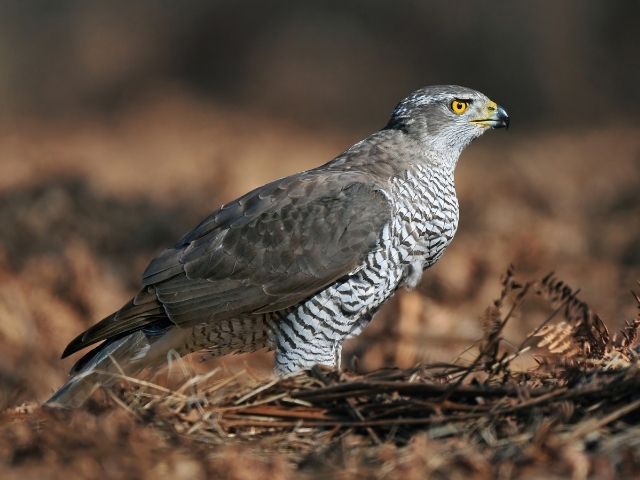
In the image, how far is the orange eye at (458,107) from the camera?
18.4ft

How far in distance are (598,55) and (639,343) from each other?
1180 centimetres

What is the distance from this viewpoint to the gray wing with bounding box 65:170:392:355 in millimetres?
4996

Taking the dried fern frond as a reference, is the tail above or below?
above

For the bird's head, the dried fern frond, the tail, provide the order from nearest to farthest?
the dried fern frond
the tail
the bird's head

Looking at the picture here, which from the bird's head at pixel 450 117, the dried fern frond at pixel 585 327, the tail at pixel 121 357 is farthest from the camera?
the bird's head at pixel 450 117

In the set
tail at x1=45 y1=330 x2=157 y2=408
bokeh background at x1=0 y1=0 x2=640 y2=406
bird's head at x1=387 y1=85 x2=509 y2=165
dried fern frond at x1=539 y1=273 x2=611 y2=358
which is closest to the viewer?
dried fern frond at x1=539 y1=273 x2=611 y2=358

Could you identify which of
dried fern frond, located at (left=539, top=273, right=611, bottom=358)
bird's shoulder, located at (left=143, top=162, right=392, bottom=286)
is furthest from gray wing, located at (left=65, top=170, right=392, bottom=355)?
dried fern frond, located at (left=539, top=273, right=611, bottom=358)

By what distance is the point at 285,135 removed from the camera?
46.4 ft

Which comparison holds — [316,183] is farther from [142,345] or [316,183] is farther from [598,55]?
[598,55]

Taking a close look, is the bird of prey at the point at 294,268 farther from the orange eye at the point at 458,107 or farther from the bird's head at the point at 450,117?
the orange eye at the point at 458,107

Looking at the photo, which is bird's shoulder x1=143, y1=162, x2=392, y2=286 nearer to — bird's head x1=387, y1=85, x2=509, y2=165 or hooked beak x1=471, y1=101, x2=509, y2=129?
bird's head x1=387, y1=85, x2=509, y2=165

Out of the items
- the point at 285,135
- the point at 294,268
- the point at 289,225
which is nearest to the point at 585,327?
the point at 294,268

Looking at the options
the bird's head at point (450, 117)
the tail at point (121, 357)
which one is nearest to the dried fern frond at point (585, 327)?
the bird's head at point (450, 117)

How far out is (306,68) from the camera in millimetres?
16406
